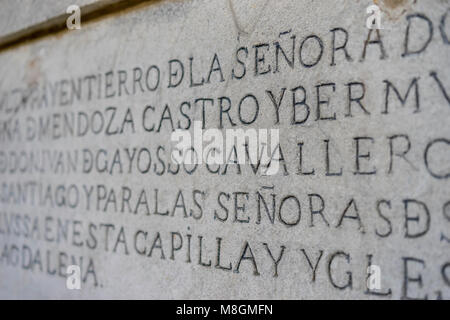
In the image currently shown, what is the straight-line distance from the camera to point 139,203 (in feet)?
8.78

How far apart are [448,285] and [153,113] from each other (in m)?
1.66

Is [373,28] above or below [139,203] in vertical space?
above

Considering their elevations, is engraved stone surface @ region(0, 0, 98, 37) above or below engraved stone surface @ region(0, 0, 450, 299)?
above

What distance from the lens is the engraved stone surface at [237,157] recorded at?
5.93 ft

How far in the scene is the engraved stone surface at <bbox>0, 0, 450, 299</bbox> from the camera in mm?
1809

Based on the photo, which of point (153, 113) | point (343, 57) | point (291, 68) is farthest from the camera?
point (153, 113)

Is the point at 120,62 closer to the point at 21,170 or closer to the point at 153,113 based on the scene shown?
the point at 153,113

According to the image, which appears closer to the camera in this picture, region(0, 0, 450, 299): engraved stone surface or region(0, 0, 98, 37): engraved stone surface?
→ region(0, 0, 450, 299): engraved stone surface

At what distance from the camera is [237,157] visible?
228 centimetres

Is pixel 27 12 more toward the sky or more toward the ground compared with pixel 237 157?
more toward the sky

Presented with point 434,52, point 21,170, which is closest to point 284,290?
point 434,52

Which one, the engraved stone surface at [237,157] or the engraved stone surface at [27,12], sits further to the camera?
the engraved stone surface at [27,12]

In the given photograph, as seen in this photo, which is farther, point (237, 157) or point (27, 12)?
point (27, 12)
